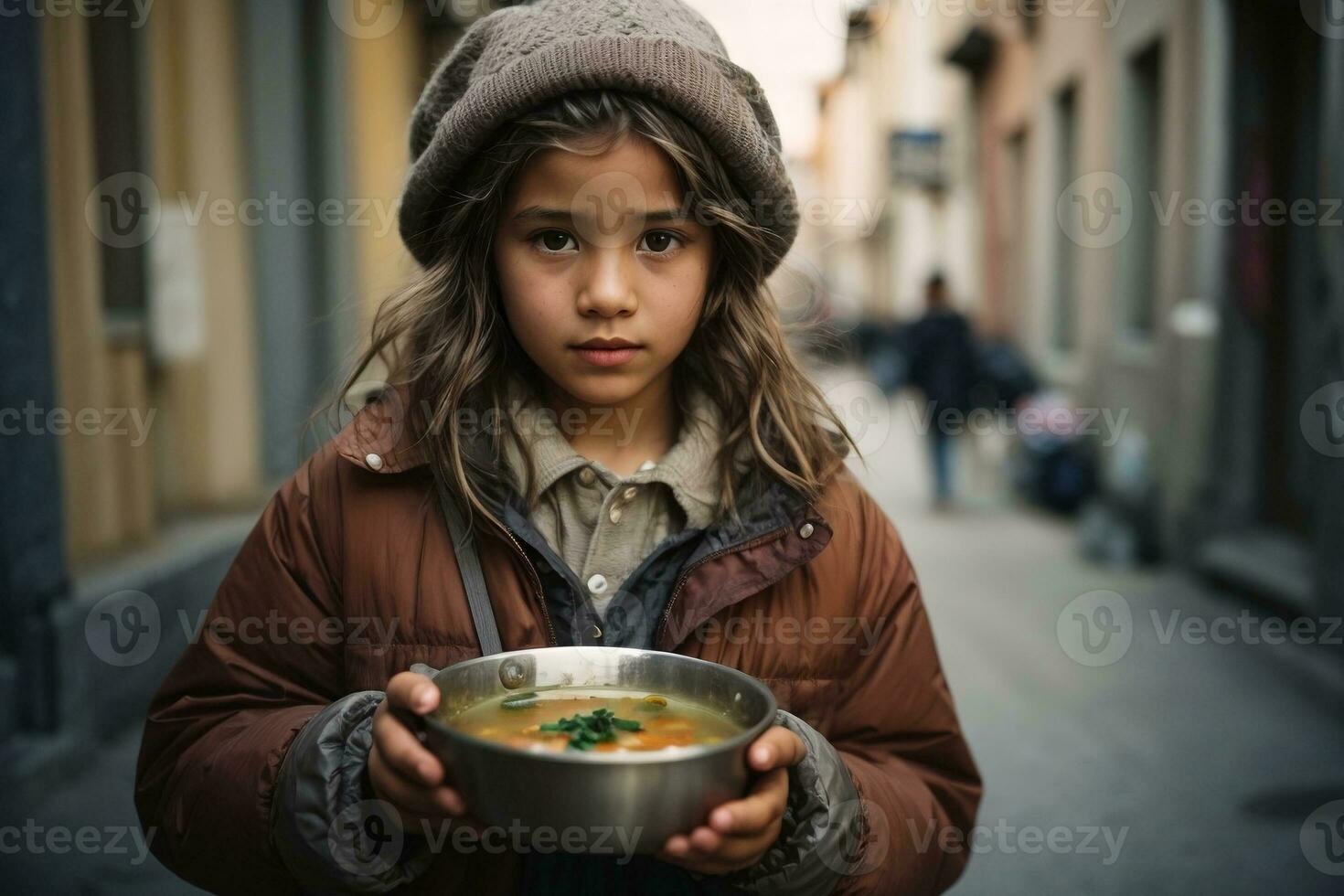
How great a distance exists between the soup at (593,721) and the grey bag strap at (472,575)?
0.19 metres

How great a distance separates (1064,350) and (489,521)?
38.4 ft

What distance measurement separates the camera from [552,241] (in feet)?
5.60

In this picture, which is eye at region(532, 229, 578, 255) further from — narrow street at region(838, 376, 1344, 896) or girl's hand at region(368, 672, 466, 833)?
narrow street at region(838, 376, 1344, 896)

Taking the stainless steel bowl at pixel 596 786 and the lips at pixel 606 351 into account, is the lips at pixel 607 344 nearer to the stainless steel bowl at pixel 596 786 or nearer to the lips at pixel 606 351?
the lips at pixel 606 351

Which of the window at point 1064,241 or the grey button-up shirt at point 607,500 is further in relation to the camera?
the window at point 1064,241

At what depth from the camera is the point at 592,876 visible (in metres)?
1.67

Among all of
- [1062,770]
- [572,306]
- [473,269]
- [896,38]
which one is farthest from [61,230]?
[896,38]

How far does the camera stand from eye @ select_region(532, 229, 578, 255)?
1696 mm

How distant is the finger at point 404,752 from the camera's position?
127cm

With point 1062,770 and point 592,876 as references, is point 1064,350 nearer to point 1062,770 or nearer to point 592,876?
point 1062,770

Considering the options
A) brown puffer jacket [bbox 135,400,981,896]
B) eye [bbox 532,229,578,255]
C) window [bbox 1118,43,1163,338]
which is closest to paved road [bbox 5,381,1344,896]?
brown puffer jacket [bbox 135,400,981,896]

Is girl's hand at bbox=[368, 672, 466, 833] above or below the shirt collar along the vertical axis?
below

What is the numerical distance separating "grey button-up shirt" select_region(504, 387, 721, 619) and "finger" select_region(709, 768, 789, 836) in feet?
1.68

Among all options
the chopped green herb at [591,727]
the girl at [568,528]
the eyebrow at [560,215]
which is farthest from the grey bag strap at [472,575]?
the eyebrow at [560,215]
